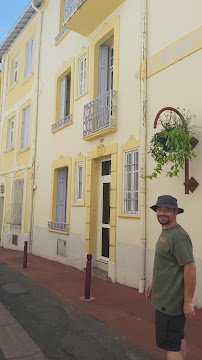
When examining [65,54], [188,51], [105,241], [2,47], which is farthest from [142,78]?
[2,47]

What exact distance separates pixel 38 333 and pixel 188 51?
209 inches

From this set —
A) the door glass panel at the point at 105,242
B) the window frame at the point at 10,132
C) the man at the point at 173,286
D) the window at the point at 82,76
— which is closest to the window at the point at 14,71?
the window frame at the point at 10,132

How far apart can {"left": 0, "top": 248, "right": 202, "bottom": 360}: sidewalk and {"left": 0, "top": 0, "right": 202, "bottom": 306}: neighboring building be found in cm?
47

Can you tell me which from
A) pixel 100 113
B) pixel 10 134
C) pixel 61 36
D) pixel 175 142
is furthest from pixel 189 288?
pixel 10 134

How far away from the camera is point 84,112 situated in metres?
8.53

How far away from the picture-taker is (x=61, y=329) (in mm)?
4230

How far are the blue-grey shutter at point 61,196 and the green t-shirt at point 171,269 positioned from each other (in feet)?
24.3

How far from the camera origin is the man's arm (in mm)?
2525

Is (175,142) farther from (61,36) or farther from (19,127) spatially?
(19,127)

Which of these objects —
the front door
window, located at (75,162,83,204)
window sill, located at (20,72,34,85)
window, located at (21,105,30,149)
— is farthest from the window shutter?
the front door

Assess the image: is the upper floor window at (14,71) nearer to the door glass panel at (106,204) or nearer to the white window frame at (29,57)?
the white window frame at (29,57)

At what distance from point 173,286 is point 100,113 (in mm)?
5834

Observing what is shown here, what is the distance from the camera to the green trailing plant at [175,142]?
473 cm

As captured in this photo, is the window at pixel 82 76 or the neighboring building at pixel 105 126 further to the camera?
the window at pixel 82 76
